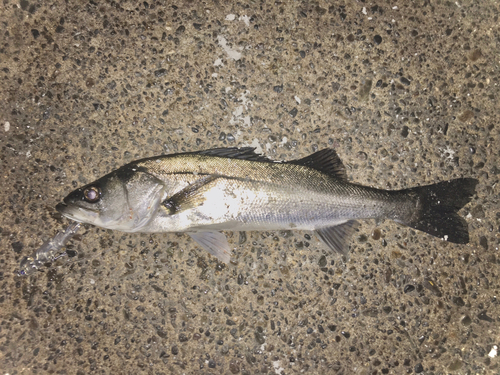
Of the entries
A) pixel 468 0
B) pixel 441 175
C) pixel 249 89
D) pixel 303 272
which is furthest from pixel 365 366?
pixel 468 0

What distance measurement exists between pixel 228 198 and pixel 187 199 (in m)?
0.32

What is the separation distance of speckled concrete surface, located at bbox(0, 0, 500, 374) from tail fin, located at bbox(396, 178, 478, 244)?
0.73ft

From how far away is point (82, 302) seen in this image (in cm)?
279

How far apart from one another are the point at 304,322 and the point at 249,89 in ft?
7.14

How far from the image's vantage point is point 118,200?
2471 mm

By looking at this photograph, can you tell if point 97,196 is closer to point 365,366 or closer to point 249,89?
point 249,89

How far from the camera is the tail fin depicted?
2.76 meters

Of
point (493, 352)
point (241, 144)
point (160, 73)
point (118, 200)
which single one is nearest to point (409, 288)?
point (493, 352)

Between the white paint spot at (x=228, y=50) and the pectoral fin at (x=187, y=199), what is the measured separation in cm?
123

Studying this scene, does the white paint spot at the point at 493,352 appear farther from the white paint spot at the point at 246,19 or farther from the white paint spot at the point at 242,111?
the white paint spot at the point at 246,19

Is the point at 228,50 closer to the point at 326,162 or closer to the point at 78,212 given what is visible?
the point at 326,162

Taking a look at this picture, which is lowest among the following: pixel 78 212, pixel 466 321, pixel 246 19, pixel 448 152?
pixel 466 321

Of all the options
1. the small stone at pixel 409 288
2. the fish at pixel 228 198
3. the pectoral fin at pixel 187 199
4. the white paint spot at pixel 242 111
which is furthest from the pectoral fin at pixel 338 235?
the white paint spot at pixel 242 111

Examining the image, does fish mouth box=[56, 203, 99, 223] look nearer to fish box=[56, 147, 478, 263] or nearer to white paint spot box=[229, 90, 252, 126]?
fish box=[56, 147, 478, 263]
